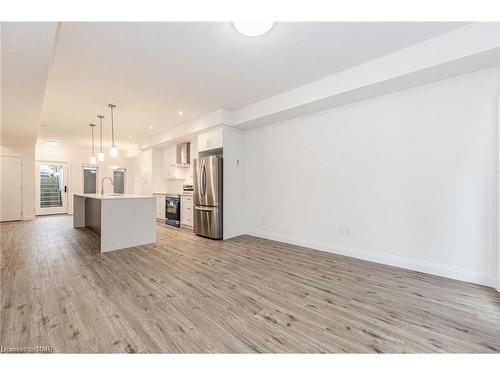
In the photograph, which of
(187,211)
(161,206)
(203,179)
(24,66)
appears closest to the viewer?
(24,66)

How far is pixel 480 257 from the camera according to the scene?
2.67 metres

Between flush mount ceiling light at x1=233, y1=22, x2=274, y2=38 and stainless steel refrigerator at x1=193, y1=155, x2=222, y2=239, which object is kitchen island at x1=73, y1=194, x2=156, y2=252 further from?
flush mount ceiling light at x1=233, y1=22, x2=274, y2=38

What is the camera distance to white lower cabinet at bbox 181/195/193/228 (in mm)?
6000

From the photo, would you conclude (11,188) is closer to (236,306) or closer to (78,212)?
(78,212)

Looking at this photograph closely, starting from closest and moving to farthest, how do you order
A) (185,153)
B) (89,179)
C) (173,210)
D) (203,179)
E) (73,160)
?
(203,179) → (173,210) → (185,153) → (73,160) → (89,179)

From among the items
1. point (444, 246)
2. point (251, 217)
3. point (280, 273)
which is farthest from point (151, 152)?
point (444, 246)

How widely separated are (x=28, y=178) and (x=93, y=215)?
4020 mm

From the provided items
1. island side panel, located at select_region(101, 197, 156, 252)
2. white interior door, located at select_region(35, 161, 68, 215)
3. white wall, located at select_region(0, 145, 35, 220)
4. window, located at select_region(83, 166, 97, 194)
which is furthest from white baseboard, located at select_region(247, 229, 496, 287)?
white interior door, located at select_region(35, 161, 68, 215)

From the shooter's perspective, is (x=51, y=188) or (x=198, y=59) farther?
(x=51, y=188)

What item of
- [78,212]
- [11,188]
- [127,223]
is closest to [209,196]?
[127,223]

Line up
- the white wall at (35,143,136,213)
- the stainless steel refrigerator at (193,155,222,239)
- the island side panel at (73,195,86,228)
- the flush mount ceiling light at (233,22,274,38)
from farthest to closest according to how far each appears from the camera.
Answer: the white wall at (35,143,136,213) → the island side panel at (73,195,86,228) → the stainless steel refrigerator at (193,155,222,239) → the flush mount ceiling light at (233,22,274,38)

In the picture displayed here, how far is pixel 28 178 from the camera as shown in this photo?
293 inches

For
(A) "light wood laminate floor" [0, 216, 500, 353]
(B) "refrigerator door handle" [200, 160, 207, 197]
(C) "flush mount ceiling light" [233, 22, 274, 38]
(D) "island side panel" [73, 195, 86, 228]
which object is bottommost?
(A) "light wood laminate floor" [0, 216, 500, 353]

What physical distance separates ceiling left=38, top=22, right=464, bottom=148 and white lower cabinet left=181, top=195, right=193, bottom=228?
2.52 meters
